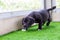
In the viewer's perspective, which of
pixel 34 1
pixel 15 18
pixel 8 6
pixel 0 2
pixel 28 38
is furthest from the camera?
pixel 34 1

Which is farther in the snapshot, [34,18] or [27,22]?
[34,18]

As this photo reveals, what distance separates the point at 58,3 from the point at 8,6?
2.33 metres

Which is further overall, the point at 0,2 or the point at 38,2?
the point at 38,2

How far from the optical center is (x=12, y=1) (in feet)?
11.7

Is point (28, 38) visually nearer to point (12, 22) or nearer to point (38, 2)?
point (12, 22)

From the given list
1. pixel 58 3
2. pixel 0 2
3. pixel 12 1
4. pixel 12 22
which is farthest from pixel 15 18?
pixel 58 3

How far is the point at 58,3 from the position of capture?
210 inches

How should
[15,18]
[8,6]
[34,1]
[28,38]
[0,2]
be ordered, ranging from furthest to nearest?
1. [34,1]
2. [15,18]
3. [8,6]
4. [0,2]
5. [28,38]

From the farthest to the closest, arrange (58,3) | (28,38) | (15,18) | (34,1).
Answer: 1. (58,3)
2. (34,1)
3. (15,18)
4. (28,38)

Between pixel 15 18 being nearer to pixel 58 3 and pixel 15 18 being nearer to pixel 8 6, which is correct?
pixel 8 6

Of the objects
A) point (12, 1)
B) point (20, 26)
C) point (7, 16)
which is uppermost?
point (12, 1)

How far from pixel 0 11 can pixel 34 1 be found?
1.60 meters

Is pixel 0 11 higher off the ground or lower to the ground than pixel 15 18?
higher

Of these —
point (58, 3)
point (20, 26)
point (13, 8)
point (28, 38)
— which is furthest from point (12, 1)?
point (58, 3)
